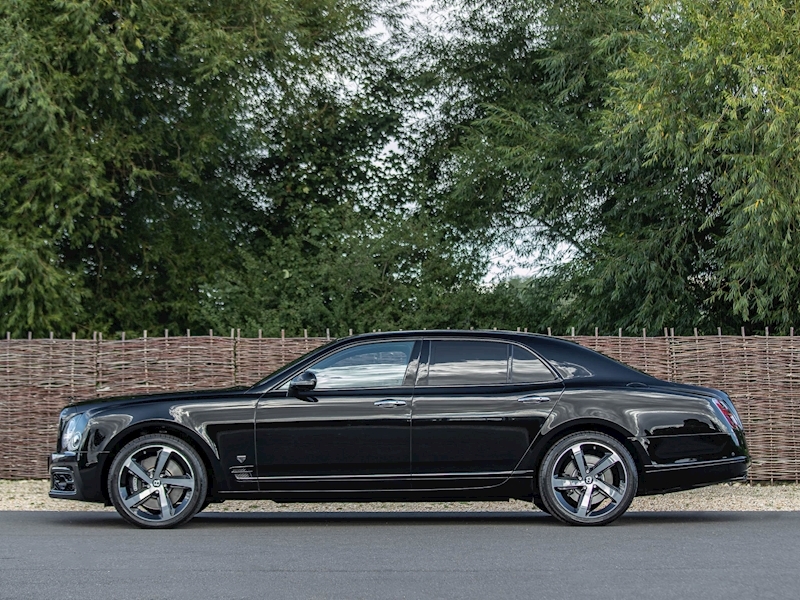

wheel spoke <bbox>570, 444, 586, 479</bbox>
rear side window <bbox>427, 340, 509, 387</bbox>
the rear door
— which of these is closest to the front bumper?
the rear door

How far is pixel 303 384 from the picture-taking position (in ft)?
32.5

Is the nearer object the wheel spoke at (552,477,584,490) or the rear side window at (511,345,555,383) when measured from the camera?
the wheel spoke at (552,477,584,490)

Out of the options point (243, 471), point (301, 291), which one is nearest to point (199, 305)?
point (301, 291)

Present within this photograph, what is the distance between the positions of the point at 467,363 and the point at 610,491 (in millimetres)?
1566

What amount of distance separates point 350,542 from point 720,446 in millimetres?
3193

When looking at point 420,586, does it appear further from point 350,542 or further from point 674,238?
point 674,238

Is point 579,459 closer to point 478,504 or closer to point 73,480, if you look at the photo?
point 478,504

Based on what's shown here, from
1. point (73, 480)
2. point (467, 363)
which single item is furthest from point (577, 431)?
point (73, 480)

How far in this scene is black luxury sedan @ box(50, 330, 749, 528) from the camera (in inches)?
392

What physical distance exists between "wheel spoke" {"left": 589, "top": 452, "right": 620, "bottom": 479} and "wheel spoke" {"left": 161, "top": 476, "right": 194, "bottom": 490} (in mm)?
3259

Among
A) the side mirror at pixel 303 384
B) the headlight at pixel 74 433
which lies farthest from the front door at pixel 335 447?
the headlight at pixel 74 433

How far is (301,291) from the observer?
23406 mm

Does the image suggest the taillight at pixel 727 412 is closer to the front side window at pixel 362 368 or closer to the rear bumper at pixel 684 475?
the rear bumper at pixel 684 475

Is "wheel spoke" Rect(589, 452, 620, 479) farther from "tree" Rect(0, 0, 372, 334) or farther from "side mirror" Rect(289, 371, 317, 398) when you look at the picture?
"tree" Rect(0, 0, 372, 334)
